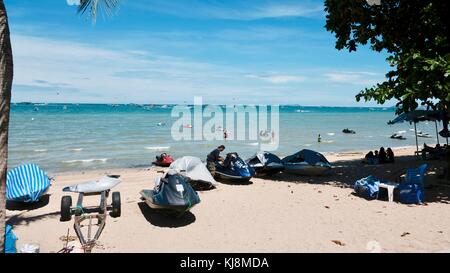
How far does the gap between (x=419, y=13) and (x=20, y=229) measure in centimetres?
1629

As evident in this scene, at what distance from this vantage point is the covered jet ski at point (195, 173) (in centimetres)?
1480

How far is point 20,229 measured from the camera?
10391 millimetres

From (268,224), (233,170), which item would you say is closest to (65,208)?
(268,224)

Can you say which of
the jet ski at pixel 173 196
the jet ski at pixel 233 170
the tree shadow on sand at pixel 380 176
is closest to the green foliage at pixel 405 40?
the tree shadow on sand at pixel 380 176

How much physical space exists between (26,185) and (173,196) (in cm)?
543

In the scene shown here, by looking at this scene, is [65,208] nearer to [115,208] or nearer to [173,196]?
[115,208]

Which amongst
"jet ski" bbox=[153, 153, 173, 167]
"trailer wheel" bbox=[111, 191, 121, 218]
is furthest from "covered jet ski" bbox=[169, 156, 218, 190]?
"jet ski" bbox=[153, 153, 173, 167]

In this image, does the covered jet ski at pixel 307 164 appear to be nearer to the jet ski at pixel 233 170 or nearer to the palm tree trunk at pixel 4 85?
the jet ski at pixel 233 170

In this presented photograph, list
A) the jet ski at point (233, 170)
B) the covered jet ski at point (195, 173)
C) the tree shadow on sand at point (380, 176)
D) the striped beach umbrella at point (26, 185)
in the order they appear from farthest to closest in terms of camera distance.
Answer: the jet ski at point (233, 170)
the covered jet ski at point (195, 173)
the tree shadow on sand at point (380, 176)
the striped beach umbrella at point (26, 185)

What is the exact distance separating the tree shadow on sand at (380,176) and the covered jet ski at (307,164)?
293mm
